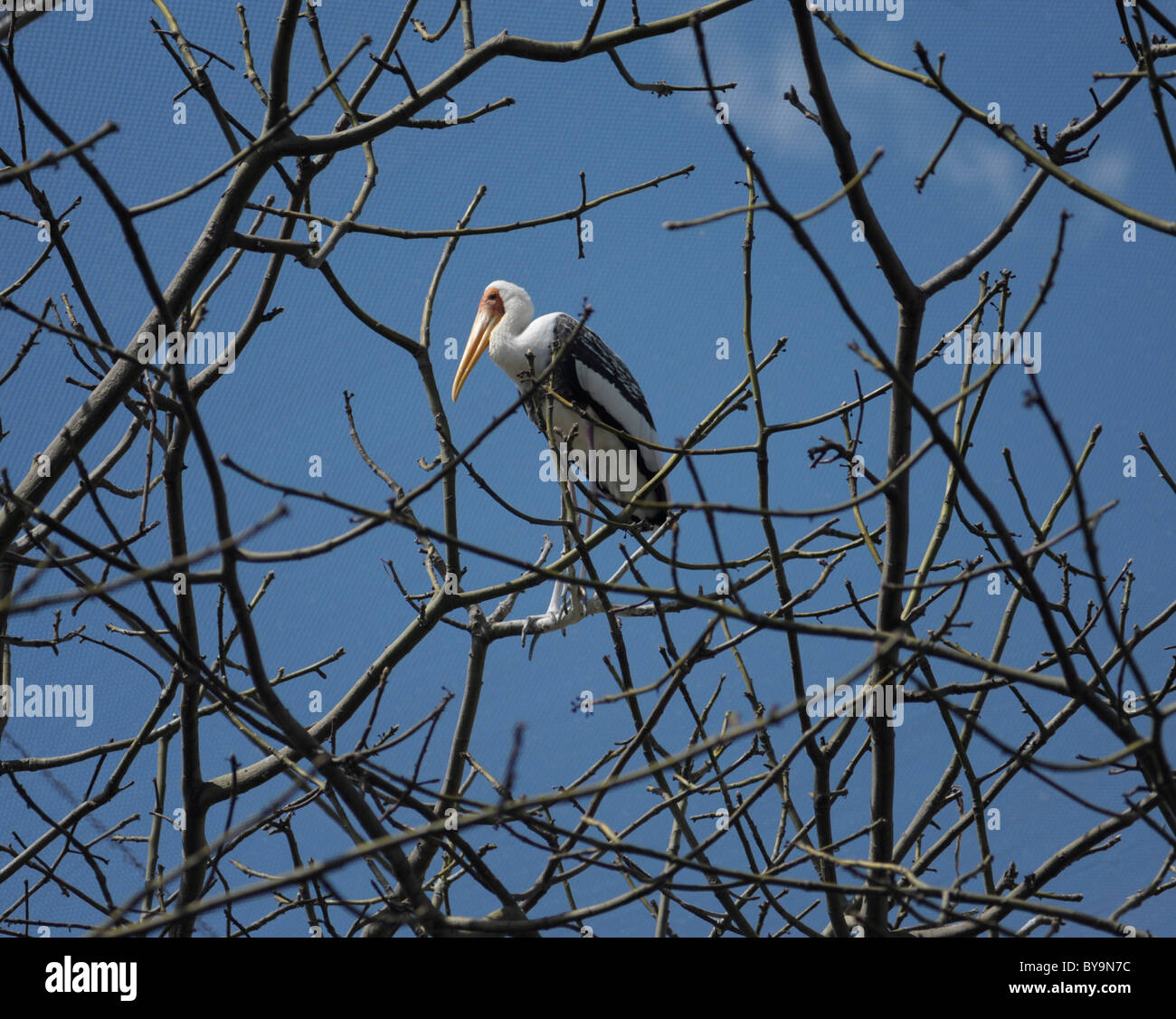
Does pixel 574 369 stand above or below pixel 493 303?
below

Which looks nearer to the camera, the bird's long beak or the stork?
the stork

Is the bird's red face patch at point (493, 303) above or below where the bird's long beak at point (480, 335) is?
above

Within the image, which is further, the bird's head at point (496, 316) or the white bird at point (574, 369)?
the bird's head at point (496, 316)

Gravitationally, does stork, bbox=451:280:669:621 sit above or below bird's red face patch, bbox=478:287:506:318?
below

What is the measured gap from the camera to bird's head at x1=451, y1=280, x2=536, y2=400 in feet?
14.8

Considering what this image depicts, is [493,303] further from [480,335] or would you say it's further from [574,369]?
[574,369]

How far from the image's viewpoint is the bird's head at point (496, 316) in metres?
4.50

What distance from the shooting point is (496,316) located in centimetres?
454

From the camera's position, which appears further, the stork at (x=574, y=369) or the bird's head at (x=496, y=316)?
the bird's head at (x=496, y=316)

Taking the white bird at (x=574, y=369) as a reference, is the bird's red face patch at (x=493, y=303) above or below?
above

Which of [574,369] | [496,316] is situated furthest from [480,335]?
[574,369]

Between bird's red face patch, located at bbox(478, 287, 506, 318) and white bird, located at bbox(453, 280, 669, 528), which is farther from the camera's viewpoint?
bird's red face patch, located at bbox(478, 287, 506, 318)
